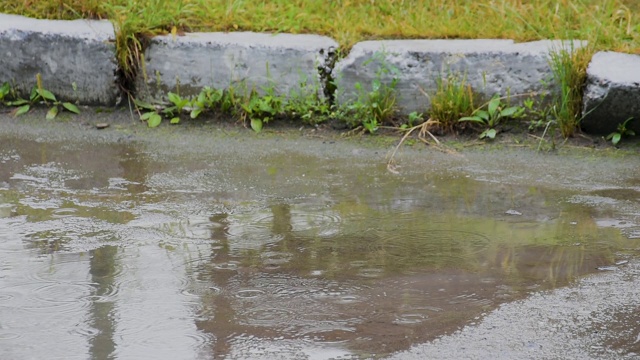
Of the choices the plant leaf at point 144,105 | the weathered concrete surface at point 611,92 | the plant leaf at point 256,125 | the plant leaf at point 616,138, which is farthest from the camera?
the plant leaf at point 144,105

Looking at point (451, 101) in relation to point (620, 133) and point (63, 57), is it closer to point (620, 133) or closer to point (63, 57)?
point (620, 133)

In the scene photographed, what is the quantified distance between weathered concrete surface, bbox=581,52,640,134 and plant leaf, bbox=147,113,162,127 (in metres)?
2.10

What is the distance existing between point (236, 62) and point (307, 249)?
1.90 metres

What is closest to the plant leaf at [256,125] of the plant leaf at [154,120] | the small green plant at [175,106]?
the small green plant at [175,106]

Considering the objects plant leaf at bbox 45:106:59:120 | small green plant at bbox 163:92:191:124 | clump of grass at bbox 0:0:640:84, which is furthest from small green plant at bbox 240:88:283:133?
plant leaf at bbox 45:106:59:120

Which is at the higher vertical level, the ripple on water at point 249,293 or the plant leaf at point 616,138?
the plant leaf at point 616,138

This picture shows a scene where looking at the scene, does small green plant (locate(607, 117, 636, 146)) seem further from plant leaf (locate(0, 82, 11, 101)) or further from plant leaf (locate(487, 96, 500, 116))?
plant leaf (locate(0, 82, 11, 101))

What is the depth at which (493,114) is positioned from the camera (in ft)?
14.5

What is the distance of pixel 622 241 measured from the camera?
3039 millimetres

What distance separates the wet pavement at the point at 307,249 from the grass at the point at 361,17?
0.67 meters

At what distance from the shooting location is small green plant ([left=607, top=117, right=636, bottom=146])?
4.26 meters

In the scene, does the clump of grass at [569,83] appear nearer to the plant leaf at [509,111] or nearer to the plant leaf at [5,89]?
the plant leaf at [509,111]

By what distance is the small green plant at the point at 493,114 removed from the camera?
14.4 feet

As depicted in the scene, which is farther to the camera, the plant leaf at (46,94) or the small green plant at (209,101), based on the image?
the plant leaf at (46,94)
